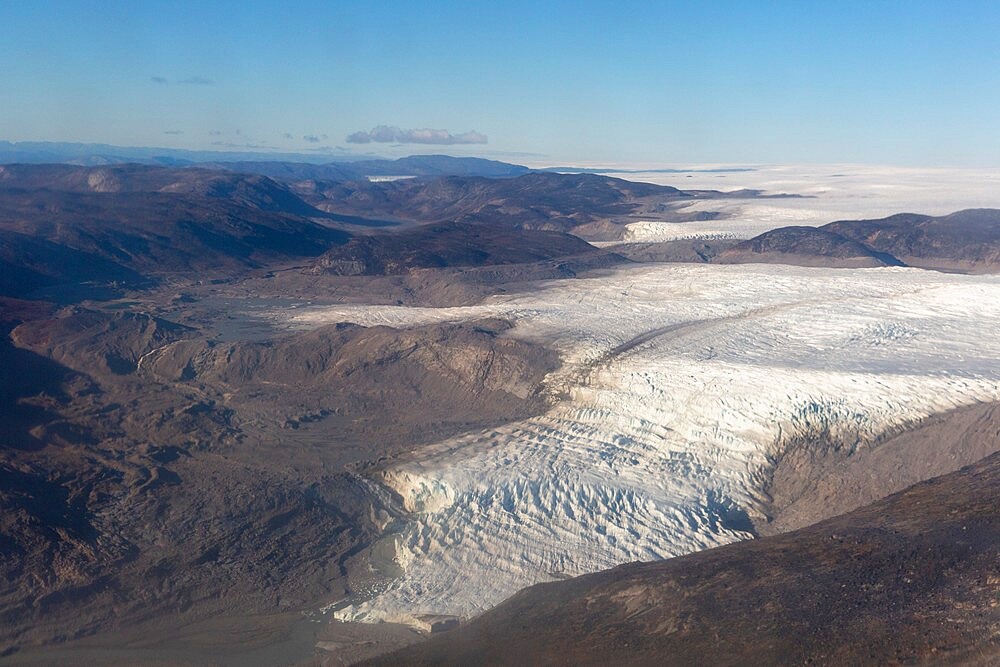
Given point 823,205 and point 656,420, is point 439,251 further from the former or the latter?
point 823,205

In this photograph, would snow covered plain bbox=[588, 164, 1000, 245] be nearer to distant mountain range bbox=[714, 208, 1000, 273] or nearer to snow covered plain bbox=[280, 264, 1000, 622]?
distant mountain range bbox=[714, 208, 1000, 273]

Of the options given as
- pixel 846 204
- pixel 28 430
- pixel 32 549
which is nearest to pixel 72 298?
pixel 28 430

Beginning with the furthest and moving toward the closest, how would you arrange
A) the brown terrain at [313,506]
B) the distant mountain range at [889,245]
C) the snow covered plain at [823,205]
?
the snow covered plain at [823,205] → the distant mountain range at [889,245] → the brown terrain at [313,506]

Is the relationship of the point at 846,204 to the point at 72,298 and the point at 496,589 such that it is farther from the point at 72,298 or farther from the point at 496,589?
the point at 496,589

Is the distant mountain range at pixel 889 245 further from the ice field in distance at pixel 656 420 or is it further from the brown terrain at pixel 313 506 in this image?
the brown terrain at pixel 313 506

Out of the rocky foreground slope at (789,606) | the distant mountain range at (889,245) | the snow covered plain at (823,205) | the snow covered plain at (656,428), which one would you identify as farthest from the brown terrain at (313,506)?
the snow covered plain at (823,205)

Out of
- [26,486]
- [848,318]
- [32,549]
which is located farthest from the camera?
[848,318]
